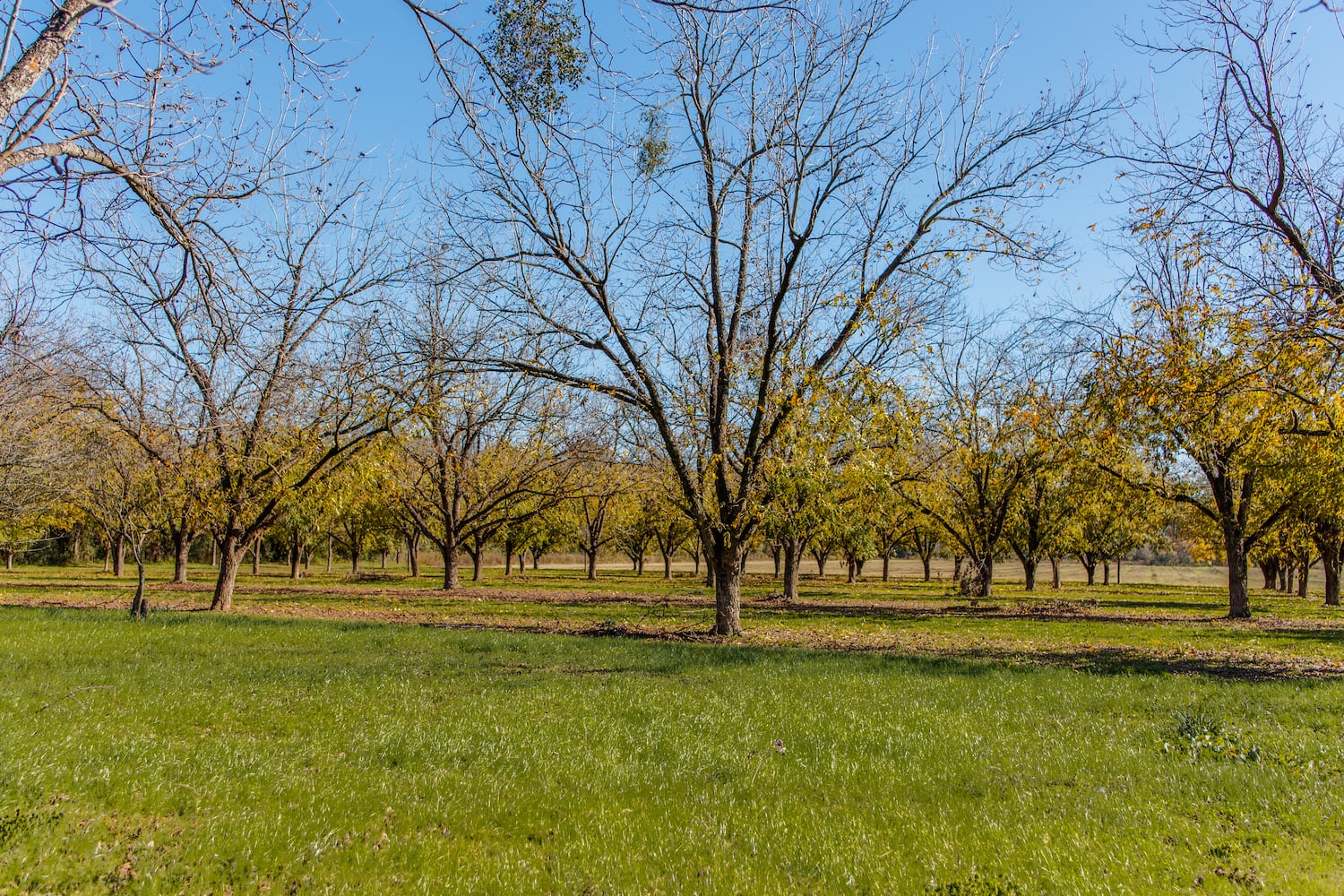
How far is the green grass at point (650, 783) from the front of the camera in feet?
15.3

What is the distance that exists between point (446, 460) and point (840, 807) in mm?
28117

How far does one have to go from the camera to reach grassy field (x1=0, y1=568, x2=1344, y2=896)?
471 cm

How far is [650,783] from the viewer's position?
6.38 meters

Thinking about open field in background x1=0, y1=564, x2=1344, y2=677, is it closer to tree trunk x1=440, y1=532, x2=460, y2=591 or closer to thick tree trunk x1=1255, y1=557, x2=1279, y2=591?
tree trunk x1=440, y1=532, x2=460, y2=591

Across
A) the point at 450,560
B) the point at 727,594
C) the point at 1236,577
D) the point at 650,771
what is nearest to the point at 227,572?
the point at 450,560

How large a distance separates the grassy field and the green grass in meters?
0.03

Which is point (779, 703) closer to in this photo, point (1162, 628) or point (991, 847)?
point (991, 847)

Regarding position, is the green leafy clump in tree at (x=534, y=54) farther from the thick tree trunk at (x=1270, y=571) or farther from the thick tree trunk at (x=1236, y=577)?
the thick tree trunk at (x=1270, y=571)

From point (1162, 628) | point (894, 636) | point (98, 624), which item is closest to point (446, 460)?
point (98, 624)

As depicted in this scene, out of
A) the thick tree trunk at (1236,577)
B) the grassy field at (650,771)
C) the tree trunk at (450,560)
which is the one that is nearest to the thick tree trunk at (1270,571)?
the thick tree trunk at (1236,577)

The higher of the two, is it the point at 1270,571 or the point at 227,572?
the point at 227,572

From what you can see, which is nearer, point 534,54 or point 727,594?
point 534,54

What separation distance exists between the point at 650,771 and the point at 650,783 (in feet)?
0.81

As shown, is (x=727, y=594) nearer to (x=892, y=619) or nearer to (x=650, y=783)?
(x=892, y=619)
